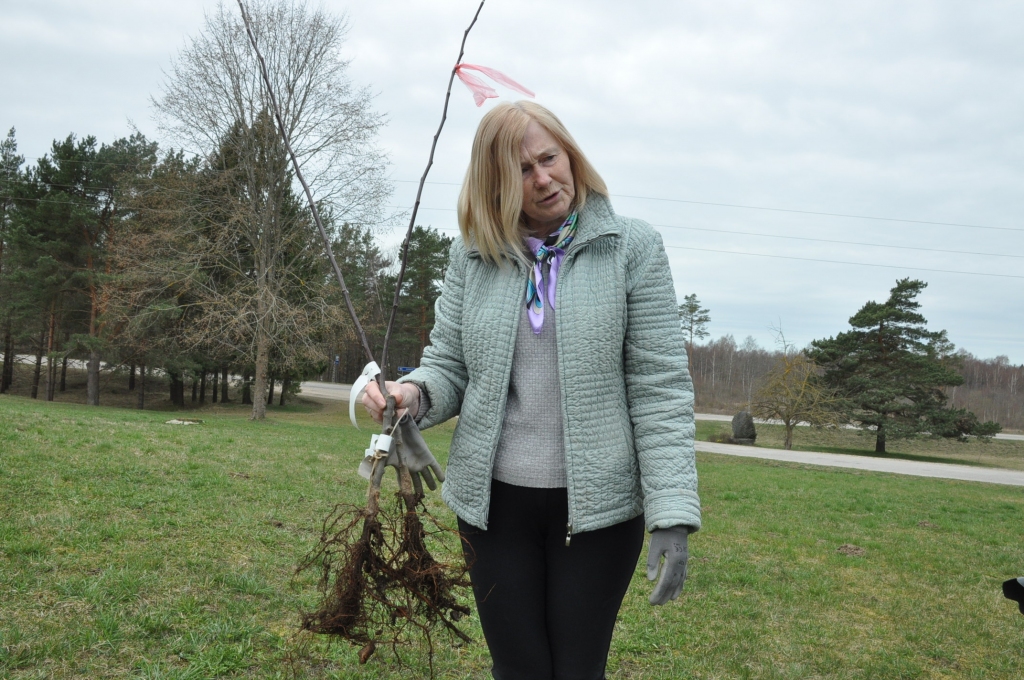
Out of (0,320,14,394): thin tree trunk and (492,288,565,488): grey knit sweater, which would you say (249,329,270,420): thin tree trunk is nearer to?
(0,320,14,394): thin tree trunk

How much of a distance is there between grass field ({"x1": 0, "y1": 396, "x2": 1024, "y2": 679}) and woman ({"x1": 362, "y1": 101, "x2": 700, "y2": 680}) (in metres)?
0.69

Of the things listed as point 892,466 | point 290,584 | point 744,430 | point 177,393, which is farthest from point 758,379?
point 290,584

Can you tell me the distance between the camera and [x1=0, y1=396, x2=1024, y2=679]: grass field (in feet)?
9.60

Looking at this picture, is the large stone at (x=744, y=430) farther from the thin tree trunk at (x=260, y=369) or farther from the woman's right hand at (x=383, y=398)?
the woman's right hand at (x=383, y=398)

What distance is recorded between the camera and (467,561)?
1.77 metres

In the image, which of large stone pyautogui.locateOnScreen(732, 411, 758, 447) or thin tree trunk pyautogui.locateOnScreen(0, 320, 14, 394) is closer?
large stone pyautogui.locateOnScreen(732, 411, 758, 447)

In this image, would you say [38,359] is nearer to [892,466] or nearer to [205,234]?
[205,234]

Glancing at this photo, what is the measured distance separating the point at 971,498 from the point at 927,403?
622 inches

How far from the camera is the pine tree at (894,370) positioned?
2414 centimetres

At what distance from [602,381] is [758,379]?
137 ft

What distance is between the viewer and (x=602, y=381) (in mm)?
1668

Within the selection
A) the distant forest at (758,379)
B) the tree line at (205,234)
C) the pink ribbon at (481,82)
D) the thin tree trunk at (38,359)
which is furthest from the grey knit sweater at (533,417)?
the distant forest at (758,379)

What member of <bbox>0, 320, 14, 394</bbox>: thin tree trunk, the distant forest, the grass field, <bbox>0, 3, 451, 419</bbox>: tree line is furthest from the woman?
the distant forest

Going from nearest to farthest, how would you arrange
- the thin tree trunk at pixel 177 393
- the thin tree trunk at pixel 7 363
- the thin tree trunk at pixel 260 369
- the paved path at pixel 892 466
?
1. the paved path at pixel 892 466
2. the thin tree trunk at pixel 260 369
3. the thin tree trunk at pixel 7 363
4. the thin tree trunk at pixel 177 393
